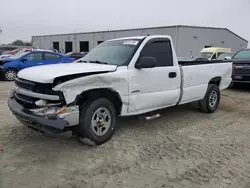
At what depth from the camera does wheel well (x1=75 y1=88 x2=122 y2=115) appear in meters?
4.21

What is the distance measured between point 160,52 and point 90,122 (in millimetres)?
2254

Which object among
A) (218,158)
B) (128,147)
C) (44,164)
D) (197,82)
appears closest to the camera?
(44,164)

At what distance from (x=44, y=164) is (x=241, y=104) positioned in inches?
259

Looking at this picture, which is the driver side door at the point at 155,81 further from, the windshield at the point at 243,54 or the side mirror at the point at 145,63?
the windshield at the point at 243,54

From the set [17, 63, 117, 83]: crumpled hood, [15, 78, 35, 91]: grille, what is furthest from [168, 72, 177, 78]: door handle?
[15, 78, 35, 91]: grille

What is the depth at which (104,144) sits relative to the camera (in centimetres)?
447

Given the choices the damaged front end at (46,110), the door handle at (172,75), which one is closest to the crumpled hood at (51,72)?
the damaged front end at (46,110)

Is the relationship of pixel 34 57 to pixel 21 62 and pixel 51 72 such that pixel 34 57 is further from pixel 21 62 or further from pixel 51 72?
pixel 51 72

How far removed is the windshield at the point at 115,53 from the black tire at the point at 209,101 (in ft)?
8.70

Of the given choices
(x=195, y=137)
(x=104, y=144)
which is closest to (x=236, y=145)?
(x=195, y=137)

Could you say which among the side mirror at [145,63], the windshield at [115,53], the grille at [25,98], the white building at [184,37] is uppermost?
the white building at [184,37]

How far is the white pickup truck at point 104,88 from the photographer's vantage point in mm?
3865

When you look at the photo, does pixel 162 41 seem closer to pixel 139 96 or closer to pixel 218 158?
pixel 139 96

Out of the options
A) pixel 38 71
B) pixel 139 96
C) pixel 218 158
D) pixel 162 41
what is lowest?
pixel 218 158
